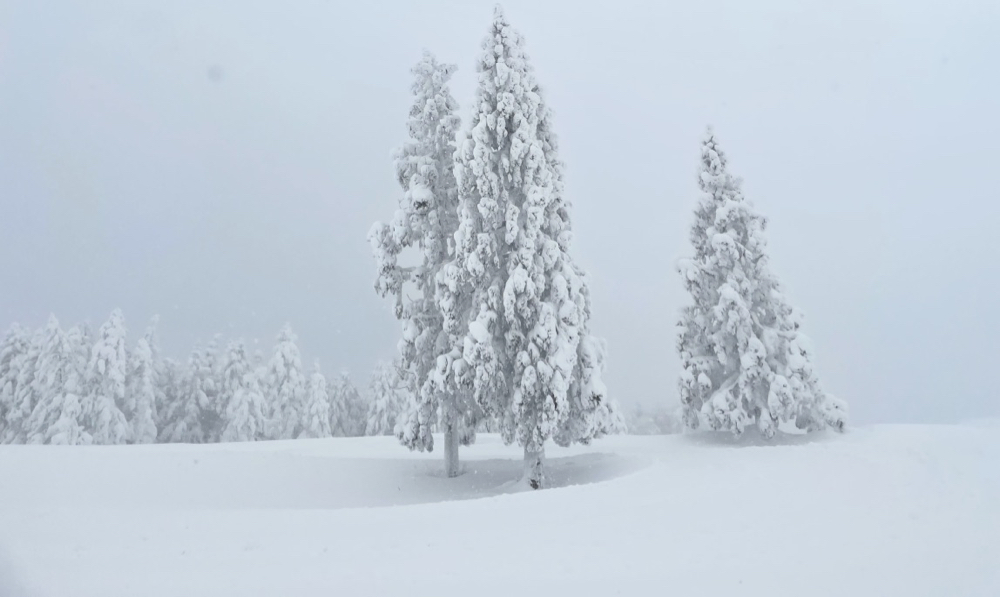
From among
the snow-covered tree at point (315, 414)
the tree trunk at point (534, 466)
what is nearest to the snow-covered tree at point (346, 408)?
the snow-covered tree at point (315, 414)

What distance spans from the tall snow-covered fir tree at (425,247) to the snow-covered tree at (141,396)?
33.0 m

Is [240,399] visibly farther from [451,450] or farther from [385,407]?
[451,450]

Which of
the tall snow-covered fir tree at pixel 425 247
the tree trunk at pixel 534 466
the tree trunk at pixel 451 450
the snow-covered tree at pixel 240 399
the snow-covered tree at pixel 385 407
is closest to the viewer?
the tree trunk at pixel 534 466

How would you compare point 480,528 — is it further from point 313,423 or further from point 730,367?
point 313,423

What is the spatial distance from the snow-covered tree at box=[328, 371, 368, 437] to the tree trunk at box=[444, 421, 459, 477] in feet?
142

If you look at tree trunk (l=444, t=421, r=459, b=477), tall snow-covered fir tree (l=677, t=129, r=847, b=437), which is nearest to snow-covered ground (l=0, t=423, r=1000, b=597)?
tree trunk (l=444, t=421, r=459, b=477)

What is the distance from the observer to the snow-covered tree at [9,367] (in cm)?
4688

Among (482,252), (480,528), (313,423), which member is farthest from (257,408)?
(480,528)

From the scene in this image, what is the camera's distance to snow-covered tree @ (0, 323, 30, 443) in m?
46.9

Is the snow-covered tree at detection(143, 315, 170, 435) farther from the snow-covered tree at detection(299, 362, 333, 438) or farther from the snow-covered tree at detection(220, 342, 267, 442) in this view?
the snow-covered tree at detection(299, 362, 333, 438)

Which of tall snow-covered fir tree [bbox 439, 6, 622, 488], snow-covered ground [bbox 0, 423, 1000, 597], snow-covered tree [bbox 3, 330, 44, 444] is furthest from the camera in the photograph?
snow-covered tree [bbox 3, 330, 44, 444]

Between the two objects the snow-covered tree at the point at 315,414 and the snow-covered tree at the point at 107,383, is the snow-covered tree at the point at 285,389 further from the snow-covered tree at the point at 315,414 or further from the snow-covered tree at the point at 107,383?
the snow-covered tree at the point at 107,383

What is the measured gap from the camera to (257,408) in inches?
1912

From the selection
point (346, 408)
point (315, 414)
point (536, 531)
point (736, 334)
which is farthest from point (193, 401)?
point (536, 531)
